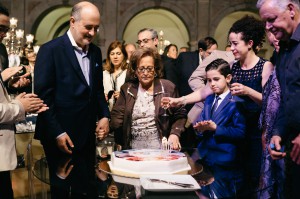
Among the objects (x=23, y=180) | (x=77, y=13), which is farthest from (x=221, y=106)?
(x=23, y=180)

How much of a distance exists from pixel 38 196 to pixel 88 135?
199 cm

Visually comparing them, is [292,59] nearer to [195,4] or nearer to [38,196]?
[38,196]

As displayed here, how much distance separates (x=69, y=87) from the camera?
353 cm

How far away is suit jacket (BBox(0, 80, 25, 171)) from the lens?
2.76 metres

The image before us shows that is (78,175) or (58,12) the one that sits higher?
(58,12)

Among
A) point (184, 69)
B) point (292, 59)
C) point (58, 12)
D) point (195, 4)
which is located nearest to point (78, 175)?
point (292, 59)

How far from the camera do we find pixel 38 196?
5266 millimetres

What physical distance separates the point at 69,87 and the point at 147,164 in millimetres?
1219

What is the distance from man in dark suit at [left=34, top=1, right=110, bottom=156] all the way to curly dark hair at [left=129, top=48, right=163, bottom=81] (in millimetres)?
400

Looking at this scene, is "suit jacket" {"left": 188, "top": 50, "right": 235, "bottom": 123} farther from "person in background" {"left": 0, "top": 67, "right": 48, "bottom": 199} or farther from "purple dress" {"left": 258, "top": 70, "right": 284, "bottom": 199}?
"person in background" {"left": 0, "top": 67, "right": 48, "bottom": 199}

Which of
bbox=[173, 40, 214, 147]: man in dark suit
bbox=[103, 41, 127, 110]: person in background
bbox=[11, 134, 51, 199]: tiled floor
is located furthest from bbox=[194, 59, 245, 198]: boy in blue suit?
bbox=[173, 40, 214, 147]: man in dark suit

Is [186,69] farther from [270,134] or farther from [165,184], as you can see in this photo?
[165,184]

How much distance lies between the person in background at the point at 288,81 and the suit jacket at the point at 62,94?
1582 mm

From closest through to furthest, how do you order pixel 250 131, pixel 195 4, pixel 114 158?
pixel 114 158
pixel 250 131
pixel 195 4
